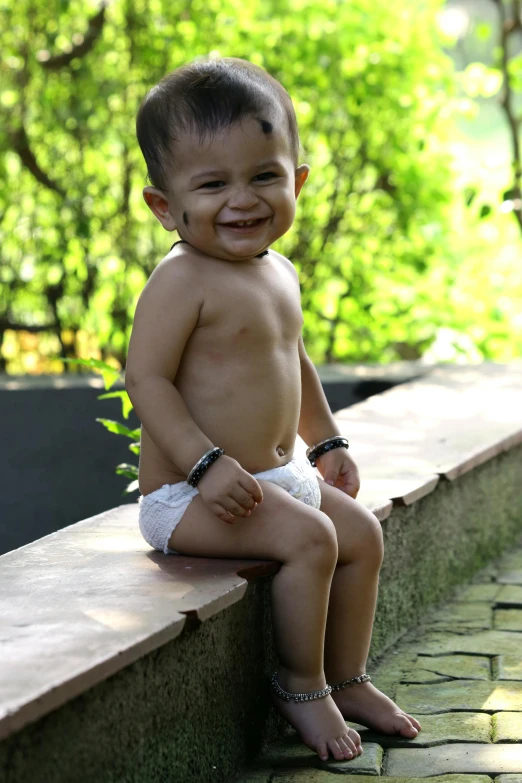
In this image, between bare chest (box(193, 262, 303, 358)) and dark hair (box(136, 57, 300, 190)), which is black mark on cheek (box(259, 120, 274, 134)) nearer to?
dark hair (box(136, 57, 300, 190))

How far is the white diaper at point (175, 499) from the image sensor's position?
2443mm

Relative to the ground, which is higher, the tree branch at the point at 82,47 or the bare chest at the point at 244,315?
the tree branch at the point at 82,47

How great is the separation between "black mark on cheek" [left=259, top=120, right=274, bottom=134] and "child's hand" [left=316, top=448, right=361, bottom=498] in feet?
2.67

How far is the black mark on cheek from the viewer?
2.38 meters

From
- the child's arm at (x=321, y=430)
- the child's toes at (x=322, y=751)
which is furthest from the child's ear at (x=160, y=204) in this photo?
the child's toes at (x=322, y=751)

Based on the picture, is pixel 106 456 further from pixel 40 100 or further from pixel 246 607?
pixel 246 607

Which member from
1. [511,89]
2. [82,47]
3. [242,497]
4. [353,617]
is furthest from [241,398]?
[511,89]

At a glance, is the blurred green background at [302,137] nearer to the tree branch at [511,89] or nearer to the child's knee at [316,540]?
the tree branch at [511,89]

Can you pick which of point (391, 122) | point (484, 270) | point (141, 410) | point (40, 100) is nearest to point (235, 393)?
point (141, 410)

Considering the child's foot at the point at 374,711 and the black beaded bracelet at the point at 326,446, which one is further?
the black beaded bracelet at the point at 326,446

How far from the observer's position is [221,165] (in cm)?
236

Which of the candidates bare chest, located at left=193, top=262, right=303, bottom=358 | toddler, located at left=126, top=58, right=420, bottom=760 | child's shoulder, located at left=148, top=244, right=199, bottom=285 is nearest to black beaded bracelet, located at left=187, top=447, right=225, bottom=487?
toddler, located at left=126, top=58, right=420, bottom=760

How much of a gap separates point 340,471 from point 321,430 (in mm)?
111

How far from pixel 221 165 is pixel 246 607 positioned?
87 cm
